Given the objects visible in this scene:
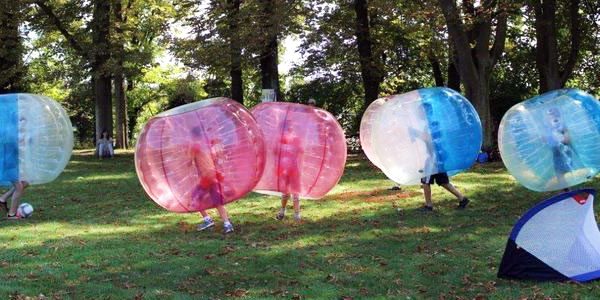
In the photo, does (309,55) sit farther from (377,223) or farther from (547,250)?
(547,250)

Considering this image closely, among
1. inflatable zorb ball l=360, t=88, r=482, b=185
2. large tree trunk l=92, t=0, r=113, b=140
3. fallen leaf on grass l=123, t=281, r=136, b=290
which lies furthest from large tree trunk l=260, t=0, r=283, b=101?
fallen leaf on grass l=123, t=281, r=136, b=290

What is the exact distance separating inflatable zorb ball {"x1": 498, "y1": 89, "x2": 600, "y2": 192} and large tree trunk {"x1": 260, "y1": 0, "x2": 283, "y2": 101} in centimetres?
1189

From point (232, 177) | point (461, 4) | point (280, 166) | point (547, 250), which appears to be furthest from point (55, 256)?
point (461, 4)

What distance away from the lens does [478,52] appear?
2247 cm

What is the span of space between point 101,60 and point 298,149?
1910 centimetres

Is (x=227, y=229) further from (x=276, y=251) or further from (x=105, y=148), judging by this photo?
(x=105, y=148)

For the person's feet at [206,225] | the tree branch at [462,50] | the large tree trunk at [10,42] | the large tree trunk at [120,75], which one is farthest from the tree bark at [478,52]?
the large tree trunk at [10,42]

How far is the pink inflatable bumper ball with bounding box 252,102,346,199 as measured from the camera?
11.0 m

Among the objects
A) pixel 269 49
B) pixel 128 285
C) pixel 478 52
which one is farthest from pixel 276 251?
pixel 478 52

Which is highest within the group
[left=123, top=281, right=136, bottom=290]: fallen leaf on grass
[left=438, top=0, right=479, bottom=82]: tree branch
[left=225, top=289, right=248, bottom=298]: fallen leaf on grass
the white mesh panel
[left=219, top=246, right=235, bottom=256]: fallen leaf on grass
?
[left=438, top=0, right=479, bottom=82]: tree branch

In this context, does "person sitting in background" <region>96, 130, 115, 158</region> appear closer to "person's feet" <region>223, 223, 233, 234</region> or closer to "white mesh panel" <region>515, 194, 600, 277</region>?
"person's feet" <region>223, 223, 233, 234</region>

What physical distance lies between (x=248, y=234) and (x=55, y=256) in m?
2.95

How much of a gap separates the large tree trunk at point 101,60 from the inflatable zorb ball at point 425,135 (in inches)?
688

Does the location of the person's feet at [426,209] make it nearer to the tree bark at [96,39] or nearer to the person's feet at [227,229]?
the person's feet at [227,229]
